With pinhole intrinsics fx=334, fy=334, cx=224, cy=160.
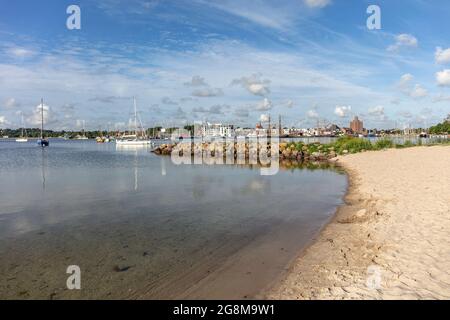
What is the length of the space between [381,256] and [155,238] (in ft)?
21.9

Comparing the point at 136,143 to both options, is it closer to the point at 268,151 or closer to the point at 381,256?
the point at 268,151

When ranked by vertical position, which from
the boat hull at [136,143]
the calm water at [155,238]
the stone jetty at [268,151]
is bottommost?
the calm water at [155,238]

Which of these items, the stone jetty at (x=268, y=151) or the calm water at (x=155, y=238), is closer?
the calm water at (x=155, y=238)

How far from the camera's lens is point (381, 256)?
8.03 m

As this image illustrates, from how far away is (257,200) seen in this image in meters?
17.5

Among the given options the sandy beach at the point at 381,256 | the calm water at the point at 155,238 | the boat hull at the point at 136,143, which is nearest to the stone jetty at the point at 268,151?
the calm water at the point at 155,238

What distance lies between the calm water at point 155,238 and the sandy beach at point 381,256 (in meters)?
0.69

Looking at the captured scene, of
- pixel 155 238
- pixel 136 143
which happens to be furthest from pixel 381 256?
pixel 136 143

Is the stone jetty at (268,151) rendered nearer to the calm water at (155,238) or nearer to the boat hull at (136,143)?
the calm water at (155,238)

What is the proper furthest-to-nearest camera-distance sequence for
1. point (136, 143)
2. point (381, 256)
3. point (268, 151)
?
point (136, 143)
point (268, 151)
point (381, 256)

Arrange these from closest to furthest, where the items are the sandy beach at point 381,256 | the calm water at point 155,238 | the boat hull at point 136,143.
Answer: the sandy beach at point 381,256 < the calm water at point 155,238 < the boat hull at point 136,143

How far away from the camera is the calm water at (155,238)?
7.50 metres

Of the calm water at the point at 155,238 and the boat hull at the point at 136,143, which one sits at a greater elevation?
the boat hull at the point at 136,143

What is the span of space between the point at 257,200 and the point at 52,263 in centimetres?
1071
